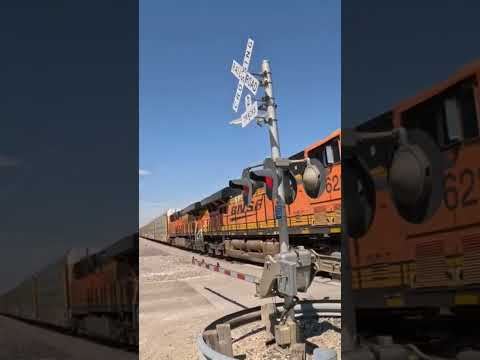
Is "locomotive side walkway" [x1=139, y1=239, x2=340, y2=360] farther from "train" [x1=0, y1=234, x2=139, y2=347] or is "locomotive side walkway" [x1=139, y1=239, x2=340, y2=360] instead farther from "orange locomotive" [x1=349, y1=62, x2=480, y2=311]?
"orange locomotive" [x1=349, y1=62, x2=480, y2=311]

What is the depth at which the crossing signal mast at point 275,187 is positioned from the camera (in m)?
4.22

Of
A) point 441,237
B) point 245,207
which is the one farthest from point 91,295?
point 245,207

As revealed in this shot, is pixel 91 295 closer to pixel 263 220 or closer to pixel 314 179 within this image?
pixel 314 179

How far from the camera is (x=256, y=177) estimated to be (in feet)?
13.8

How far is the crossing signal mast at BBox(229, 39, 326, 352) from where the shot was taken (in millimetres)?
4223

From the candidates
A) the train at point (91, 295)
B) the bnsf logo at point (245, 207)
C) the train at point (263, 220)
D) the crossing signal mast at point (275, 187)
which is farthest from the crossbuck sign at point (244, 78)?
the bnsf logo at point (245, 207)

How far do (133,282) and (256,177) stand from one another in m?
2.49

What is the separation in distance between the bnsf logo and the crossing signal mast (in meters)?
11.0

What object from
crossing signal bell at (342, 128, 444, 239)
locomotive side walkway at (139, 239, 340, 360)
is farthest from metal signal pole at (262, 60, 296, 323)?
crossing signal bell at (342, 128, 444, 239)

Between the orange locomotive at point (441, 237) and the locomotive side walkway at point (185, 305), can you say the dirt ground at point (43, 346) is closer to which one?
the orange locomotive at point (441, 237)

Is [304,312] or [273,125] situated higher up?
[273,125]

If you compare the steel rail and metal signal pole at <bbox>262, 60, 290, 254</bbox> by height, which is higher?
metal signal pole at <bbox>262, 60, 290, 254</bbox>

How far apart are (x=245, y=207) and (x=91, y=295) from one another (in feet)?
51.1

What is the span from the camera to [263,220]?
15.8 metres
